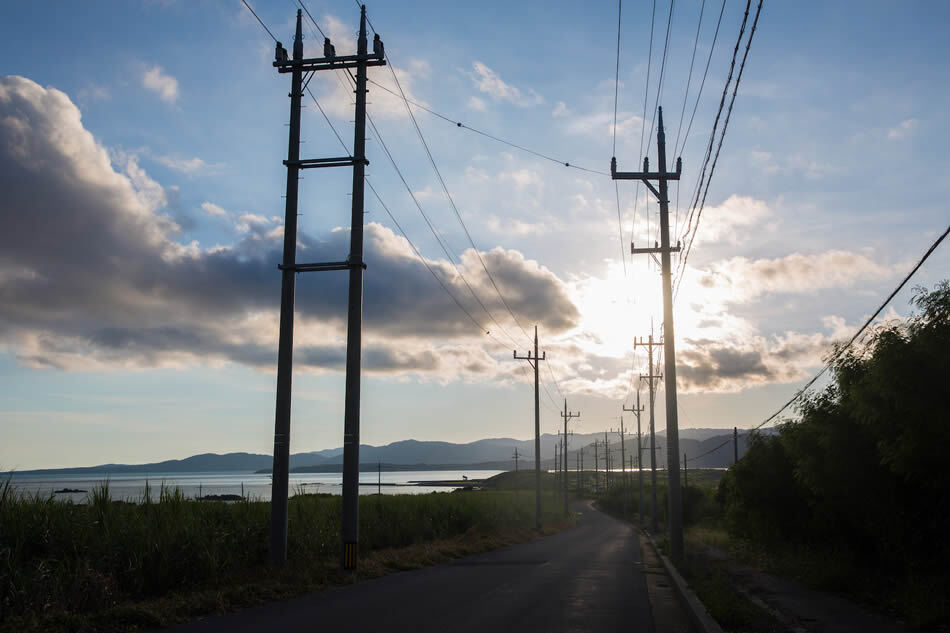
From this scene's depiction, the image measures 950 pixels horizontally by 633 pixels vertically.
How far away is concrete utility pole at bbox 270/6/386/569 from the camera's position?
1748cm

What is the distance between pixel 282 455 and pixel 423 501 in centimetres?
2093

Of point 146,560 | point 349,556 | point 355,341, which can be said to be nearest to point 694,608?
point 349,556

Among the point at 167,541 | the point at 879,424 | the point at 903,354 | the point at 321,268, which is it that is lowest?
the point at 167,541

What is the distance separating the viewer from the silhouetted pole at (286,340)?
17328 mm

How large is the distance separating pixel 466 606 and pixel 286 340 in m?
7.61

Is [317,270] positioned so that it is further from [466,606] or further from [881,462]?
[881,462]

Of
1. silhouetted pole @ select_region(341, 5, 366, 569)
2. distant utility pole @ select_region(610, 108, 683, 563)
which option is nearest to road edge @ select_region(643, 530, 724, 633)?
distant utility pole @ select_region(610, 108, 683, 563)

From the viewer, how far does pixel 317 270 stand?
60.3ft

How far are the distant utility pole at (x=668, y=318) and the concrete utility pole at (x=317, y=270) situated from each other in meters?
8.99

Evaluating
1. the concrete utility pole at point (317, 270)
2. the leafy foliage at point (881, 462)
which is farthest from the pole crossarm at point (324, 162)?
the leafy foliage at point (881, 462)

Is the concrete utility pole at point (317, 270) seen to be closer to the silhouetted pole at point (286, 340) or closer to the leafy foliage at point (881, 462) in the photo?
the silhouetted pole at point (286, 340)

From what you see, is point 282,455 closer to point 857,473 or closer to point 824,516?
point 857,473

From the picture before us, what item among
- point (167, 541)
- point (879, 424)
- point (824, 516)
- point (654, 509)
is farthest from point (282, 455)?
point (654, 509)

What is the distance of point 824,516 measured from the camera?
19188 mm
